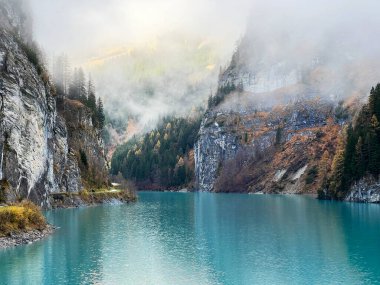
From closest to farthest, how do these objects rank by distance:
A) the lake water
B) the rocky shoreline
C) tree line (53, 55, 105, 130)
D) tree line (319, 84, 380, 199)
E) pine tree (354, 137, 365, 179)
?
1. the lake water
2. the rocky shoreline
3. tree line (319, 84, 380, 199)
4. pine tree (354, 137, 365, 179)
5. tree line (53, 55, 105, 130)

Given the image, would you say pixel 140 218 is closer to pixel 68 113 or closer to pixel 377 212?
pixel 377 212

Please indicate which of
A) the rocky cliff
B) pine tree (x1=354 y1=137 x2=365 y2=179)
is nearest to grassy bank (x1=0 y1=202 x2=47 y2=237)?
the rocky cliff

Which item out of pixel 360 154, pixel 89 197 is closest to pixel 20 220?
pixel 89 197

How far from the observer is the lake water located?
4888 cm

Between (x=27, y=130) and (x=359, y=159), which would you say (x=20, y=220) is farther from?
(x=359, y=159)

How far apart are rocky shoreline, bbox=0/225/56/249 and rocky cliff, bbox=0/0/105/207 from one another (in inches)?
608

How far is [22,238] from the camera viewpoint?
209 ft

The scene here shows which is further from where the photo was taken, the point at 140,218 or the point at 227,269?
the point at 140,218

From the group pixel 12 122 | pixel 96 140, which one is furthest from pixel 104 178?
pixel 12 122

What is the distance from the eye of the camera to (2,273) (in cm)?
4953

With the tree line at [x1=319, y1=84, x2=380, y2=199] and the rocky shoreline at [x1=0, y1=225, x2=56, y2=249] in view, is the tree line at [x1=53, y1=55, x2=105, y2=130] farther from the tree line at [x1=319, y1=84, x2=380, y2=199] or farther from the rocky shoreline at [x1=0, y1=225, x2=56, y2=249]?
the rocky shoreline at [x1=0, y1=225, x2=56, y2=249]

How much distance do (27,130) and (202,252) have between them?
176ft

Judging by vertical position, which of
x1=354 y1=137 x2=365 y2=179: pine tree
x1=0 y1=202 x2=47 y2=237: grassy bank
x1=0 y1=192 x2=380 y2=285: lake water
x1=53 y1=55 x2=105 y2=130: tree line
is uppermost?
x1=53 y1=55 x2=105 y2=130: tree line

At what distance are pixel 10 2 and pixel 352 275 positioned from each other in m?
104
